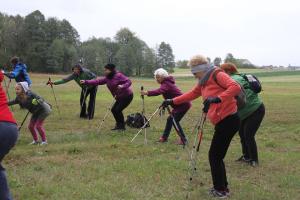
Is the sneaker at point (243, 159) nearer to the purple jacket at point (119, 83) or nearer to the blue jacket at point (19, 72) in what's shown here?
the purple jacket at point (119, 83)

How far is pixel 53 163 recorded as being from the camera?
10.4 m

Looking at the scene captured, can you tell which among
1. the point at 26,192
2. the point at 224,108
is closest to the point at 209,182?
the point at 224,108

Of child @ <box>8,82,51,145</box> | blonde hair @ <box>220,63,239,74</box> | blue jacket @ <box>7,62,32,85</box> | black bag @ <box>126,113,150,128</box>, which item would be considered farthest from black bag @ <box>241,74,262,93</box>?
blue jacket @ <box>7,62,32,85</box>

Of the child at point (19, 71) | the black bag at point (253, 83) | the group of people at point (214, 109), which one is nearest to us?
the group of people at point (214, 109)

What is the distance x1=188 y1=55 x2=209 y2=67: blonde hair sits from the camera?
26.3ft

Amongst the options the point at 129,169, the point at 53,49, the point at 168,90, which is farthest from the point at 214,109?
the point at 53,49

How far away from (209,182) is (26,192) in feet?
12.1

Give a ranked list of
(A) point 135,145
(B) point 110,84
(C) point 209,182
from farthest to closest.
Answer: (B) point 110,84 → (A) point 135,145 → (C) point 209,182

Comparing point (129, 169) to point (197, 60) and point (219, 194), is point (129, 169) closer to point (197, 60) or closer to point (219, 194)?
point (219, 194)

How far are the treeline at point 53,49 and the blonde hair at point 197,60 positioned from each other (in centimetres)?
8562

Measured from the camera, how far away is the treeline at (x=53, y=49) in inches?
3868

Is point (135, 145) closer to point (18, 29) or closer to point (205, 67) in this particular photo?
point (205, 67)

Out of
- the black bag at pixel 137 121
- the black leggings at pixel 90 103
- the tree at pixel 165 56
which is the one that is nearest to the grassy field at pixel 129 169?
the black bag at pixel 137 121

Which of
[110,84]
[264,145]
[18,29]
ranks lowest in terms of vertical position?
[264,145]
